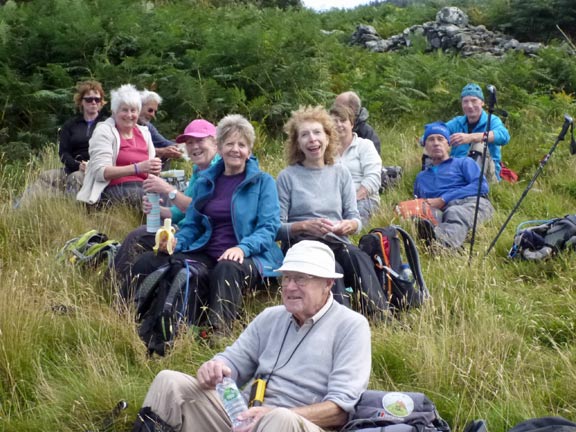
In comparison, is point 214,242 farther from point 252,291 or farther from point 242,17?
point 242,17

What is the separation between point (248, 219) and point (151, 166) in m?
1.89

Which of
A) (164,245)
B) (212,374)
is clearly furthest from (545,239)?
(212,374)

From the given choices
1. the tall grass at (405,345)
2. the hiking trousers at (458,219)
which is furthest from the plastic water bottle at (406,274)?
the hiking trousers at (458,219)

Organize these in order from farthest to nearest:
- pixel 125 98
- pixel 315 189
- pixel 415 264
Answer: pixel 125 98, pixel 315 189, pixel 415 264

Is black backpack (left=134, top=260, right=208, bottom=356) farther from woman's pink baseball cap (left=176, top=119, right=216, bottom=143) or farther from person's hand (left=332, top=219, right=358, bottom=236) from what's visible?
woman's pink baseball cap (left=176, top=119, right=216, bottom=143)

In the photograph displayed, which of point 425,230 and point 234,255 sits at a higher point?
point 234,255

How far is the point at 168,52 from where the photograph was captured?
12.4m

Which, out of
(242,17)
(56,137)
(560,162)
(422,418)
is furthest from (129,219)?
(242,17)

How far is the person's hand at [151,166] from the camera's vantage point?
7.53m

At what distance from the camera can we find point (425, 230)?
735cm

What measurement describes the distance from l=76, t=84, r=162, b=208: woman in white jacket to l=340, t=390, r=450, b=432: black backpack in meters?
4.39

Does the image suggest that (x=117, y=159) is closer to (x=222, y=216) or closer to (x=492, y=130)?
(x=222, y=216)

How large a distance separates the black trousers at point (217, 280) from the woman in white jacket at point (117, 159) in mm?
1801

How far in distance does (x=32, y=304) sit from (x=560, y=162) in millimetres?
6783
